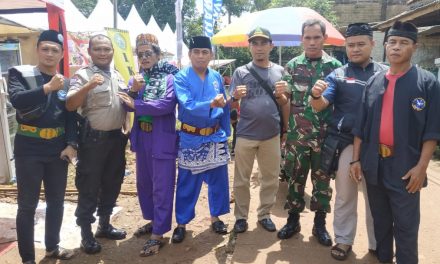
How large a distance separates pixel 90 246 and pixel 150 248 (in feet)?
1.78

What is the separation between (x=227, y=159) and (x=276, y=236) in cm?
82

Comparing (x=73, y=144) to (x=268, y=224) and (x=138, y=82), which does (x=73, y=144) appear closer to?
(x=138, y=82)

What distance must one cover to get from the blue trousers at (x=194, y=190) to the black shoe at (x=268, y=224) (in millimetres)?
407

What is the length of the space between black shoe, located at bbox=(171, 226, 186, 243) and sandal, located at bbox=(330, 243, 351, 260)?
135 cm

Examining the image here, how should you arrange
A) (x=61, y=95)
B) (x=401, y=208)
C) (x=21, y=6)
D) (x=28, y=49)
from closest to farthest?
1. (x=401, y=208)
2. (x=61, y=95)
3. (x=21, y=6)
4. (x=28, y=49)

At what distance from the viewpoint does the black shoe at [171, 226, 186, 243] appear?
3503 mm

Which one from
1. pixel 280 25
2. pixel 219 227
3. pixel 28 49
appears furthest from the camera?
pixel 28 49

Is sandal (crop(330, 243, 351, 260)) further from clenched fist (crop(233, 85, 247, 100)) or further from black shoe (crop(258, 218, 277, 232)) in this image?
clenched fist (crop(233, 85, 247, 100))

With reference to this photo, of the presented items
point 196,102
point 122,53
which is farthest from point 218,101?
point 122,53

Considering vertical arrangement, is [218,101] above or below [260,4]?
below

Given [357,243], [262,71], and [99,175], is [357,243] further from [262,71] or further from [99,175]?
[99,175]

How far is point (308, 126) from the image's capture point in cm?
319

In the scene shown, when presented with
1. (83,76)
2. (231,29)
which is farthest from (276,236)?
(231,29)

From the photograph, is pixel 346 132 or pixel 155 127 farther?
pixel 155 127
